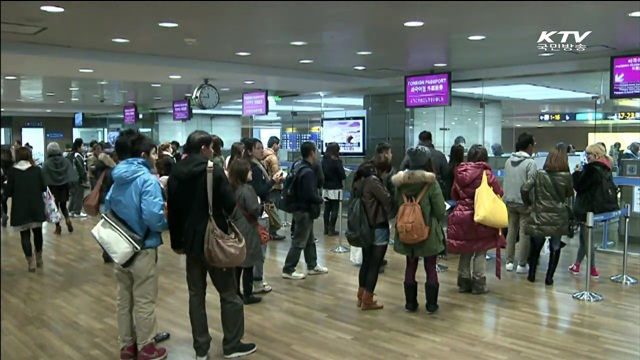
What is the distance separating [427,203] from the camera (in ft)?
16.8

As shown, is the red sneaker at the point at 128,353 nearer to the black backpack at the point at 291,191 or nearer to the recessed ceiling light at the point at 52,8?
the black backpack at the point at 291,191

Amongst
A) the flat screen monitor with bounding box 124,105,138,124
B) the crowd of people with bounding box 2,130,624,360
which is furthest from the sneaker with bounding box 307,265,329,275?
the flat screen monitor with bounding box 124,105,138,124

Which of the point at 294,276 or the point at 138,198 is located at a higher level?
the point at 138,198

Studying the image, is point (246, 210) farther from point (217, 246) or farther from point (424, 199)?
point (424, 199)

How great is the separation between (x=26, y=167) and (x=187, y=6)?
3.16 m

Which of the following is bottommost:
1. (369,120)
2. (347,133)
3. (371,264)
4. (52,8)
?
(371,264)

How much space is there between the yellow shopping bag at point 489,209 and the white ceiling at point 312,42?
5.58ft

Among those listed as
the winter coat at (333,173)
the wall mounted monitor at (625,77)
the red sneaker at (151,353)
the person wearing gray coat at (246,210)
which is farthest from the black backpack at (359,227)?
the wall mounted monitor at (625,77)

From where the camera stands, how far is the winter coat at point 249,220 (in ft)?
16.3

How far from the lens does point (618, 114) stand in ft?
27.5

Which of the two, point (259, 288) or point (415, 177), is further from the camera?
point (259, 288)

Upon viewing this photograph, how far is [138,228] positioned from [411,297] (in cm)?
261

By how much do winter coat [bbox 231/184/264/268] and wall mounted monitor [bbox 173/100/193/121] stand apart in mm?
11167

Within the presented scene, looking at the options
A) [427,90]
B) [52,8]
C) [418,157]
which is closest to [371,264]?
[418,157]
